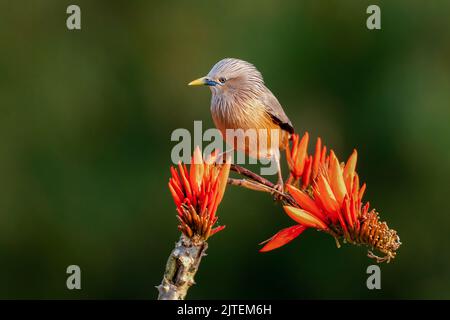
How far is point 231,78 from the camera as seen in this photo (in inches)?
77.7

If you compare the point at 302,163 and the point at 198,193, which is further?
the point at 302,163

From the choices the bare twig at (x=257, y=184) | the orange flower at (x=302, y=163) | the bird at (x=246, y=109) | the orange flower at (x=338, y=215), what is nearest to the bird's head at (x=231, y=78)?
the bird at (x=246, y=109)

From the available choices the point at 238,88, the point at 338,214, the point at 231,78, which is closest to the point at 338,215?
the point at 338,214

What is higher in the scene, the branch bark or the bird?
the bird

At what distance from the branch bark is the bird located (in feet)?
2.08

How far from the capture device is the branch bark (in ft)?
3.28

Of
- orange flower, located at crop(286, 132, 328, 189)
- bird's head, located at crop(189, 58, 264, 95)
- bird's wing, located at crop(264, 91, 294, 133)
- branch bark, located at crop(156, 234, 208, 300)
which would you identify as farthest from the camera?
bird's wing, located at crop(264, 91, 294, 133)

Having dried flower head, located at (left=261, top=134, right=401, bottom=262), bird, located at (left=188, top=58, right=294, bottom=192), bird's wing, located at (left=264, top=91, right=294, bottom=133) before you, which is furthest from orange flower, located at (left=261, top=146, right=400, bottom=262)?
bird's wing, located at (left=264, top=91, right=294, bottom=133)

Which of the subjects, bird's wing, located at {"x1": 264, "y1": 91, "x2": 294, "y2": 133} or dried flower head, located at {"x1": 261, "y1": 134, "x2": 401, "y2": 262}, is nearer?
dried flower head, located at {"x1": 261, "y1": 134, "x2": 401, "y2": 262}

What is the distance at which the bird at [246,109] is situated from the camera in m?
1.80

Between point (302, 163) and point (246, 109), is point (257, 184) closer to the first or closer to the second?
point (302, 163)

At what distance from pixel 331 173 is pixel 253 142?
639 mm

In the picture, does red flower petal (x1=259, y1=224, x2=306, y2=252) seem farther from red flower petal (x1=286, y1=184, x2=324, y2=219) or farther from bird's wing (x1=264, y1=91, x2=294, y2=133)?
bird's wing (x1=264, y1=91, x2=294, y2=133)

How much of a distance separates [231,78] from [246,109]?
10.4 inches
